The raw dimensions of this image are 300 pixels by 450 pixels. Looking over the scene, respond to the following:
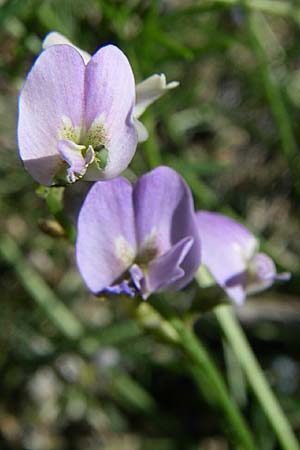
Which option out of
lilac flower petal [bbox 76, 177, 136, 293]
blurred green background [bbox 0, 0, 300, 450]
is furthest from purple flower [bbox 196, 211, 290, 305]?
blurred green background [bbox 0, 0, 300, 450]

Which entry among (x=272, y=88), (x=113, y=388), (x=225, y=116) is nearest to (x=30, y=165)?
(x=272, y=88)

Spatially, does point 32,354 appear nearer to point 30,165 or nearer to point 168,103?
point 168,103

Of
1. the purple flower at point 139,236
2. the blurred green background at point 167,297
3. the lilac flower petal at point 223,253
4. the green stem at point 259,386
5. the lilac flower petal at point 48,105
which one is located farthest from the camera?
the blurred green background at point 167,297

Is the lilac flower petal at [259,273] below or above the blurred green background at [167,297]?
above

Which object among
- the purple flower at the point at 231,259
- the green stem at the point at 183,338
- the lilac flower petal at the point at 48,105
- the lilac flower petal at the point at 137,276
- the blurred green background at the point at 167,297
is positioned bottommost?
the blurred green background at the point at 167,297

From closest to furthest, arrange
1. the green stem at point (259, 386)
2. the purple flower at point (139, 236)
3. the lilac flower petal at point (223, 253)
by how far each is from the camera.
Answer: the purple flower at point (139, 236), the lilac flower petal at point (223, 253), the green stem at point (259, 386)

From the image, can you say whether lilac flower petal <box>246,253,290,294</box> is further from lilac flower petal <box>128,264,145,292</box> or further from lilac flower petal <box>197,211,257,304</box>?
lilac flower petal <box>128,264,145,292</box>

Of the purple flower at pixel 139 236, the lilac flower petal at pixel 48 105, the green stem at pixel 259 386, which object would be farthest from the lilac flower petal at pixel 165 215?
the green stem at pixel 259 386

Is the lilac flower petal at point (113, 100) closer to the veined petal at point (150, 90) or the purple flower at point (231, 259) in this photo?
the veined petal at point (150, 90)
